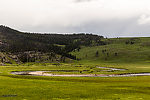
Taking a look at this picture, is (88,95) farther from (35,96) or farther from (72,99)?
(35,96)

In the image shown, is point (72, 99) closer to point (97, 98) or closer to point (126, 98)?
point (97, 98)

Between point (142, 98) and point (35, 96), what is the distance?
2270 centimetres

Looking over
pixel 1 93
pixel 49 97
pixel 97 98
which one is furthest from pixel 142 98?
pixel 1 93

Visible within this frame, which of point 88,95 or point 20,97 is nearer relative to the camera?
point 20,97

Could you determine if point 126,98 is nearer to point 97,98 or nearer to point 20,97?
point 97,98

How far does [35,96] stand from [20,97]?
120 inches

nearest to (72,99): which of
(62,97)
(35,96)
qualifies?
(62,97)

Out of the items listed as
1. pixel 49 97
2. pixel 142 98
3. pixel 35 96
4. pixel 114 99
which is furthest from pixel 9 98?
pixel 142 98

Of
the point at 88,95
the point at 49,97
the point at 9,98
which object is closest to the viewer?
the point at 9,98

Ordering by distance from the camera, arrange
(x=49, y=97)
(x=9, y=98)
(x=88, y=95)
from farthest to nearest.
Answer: (x=88, y=95), (x=49, y=97), (x=9, y=98)

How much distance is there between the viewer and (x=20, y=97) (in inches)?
1467

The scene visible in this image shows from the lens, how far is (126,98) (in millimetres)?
38688

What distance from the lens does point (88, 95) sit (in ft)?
135

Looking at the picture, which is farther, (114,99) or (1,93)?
(1,93)
